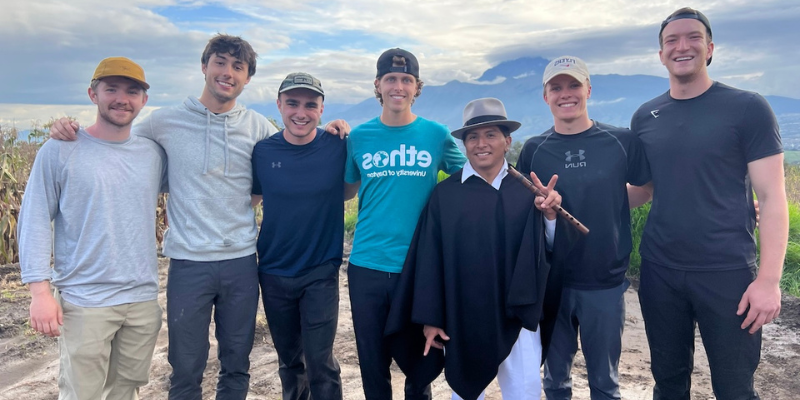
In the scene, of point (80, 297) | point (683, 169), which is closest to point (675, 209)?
point (683, 169)

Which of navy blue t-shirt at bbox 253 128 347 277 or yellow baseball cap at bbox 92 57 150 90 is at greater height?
yellow baseball cap at bbox 92 57 150 90

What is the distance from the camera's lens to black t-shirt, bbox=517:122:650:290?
129 inches

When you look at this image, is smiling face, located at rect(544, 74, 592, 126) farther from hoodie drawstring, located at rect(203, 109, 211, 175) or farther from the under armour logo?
hoodie drawstring, located at rect(203, 109, 211, 175)

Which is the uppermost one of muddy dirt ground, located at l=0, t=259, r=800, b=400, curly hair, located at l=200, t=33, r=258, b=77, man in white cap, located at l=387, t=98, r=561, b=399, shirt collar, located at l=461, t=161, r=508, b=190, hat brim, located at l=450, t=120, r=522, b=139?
curly hair, located at l=200, t=33, r=258, b=77

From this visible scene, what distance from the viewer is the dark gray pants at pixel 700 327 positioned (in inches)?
123

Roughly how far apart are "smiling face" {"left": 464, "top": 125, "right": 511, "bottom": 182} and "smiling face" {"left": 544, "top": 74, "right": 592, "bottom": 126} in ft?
1.46

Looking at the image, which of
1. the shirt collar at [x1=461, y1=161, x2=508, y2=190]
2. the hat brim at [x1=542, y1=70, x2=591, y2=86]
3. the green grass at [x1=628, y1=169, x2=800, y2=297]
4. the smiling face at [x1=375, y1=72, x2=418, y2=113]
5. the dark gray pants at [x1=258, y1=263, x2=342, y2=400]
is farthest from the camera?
the green grass at [x1=628, y1=169, x2=800, y2=297]

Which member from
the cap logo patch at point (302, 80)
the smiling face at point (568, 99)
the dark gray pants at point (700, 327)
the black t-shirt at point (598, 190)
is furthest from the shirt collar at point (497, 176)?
the cap logo patch at point (302, 80)

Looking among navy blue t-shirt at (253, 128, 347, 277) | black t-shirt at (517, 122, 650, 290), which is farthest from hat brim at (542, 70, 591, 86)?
navy blue t-shirt at (253, 128, 347, 277)

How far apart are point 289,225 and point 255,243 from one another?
0.93 ft

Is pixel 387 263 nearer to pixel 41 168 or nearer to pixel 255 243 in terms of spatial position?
pixel 255 243

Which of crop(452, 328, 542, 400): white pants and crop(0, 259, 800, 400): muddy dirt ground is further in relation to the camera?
crop(0, 259, 800, 400): muddy dirt ground

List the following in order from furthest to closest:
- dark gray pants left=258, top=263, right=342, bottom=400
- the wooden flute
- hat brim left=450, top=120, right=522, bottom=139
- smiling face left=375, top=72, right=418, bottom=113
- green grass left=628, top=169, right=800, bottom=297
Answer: green grass left=628, top=169, right=800, bottom=297 → dark gray pants left=258, top=263, right=342, bottom=400 → smiling face left=375, top=72, right=418, bottom=113 → hat brim left=450, top=120, right=522, bottom=139 → the wooden flute

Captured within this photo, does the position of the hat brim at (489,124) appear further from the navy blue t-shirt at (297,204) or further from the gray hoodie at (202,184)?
the gray hoodie at (202,184)
